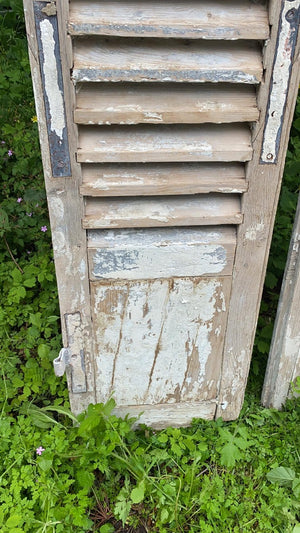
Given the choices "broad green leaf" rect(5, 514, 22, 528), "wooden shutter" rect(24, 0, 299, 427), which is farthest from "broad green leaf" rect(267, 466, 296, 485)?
"broad green leaf" rect(5, 514, 22, 528)

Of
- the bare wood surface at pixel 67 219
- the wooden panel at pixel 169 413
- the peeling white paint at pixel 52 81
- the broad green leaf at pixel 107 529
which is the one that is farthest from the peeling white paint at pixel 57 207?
the broad green leaf at pixel 107 529

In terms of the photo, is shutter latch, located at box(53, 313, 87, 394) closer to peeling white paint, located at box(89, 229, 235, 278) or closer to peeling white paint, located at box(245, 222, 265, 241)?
peeling white paint, located at box(89, 229, 235, 278)

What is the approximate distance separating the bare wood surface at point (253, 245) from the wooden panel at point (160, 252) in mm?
70

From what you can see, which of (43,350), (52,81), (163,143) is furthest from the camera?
(43,350)

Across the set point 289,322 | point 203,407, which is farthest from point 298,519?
point 289,322

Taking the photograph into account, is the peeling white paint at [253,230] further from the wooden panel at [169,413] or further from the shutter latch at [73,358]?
the wooden panel at [169,413]

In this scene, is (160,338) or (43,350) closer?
(160,338)

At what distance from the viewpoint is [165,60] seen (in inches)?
58.4

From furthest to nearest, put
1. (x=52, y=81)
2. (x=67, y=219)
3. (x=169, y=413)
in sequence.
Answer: (x=169, y=413)
(x=67, y=219)
(x=52, y=81)

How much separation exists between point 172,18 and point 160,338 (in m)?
1.18

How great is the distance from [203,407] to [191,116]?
54.1 inches

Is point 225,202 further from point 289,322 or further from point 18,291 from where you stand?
point 18,291

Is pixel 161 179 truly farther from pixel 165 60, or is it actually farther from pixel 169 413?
pixel 169 413

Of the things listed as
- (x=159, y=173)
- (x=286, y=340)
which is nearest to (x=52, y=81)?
(x=159, y=173)
